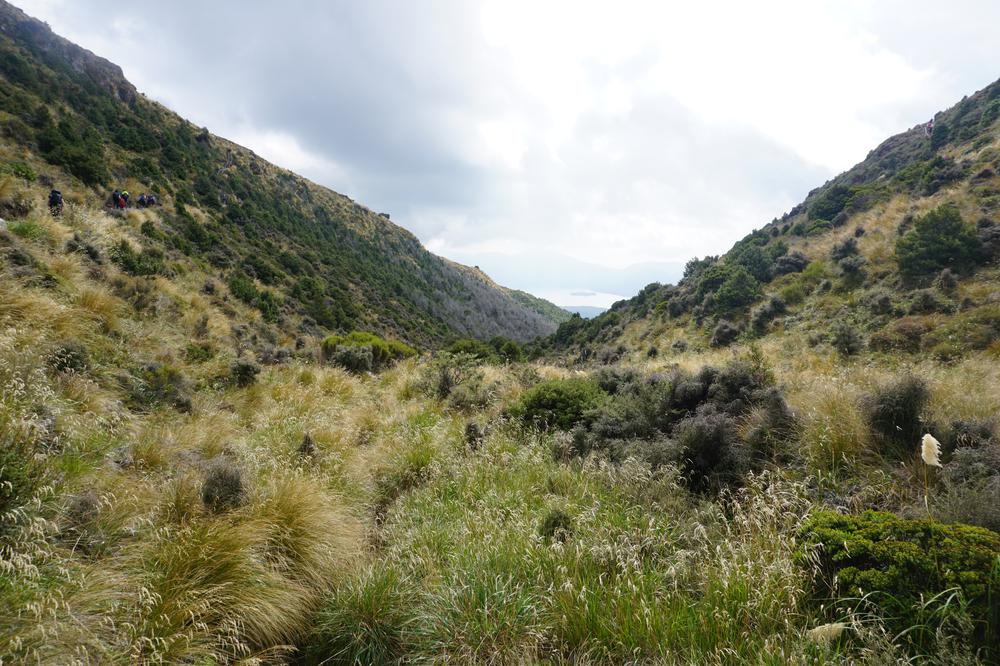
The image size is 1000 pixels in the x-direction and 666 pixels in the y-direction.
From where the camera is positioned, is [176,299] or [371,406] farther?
[176,299]

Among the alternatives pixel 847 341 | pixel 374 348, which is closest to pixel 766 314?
pixel 847 341

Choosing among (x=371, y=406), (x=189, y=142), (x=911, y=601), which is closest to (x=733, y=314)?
(x=371, y=406)

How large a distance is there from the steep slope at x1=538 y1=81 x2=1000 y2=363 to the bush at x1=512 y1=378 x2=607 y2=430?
10.4m

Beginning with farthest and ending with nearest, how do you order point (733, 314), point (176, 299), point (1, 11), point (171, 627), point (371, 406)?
point (1, 11), point (733, 314), point (176, 299), point (371, 406), point (171, 627)

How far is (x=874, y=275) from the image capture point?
18.2 m

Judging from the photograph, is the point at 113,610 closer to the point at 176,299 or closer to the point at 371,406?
the point at 371,406

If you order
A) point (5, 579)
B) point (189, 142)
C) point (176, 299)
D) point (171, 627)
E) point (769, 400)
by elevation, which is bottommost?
point (171, 627)

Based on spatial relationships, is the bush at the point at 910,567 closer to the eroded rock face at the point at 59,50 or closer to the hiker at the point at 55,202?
the hiker at the point at 55,202

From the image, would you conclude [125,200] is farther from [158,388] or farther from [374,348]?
[158,388]

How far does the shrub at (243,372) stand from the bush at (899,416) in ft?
33.2

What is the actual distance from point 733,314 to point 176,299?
25.5 meters

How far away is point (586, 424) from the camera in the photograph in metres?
7.03

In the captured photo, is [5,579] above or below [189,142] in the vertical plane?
below

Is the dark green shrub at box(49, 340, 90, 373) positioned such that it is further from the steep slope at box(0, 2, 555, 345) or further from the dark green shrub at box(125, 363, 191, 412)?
the steep slope at box(0, 2, 555, 345)
